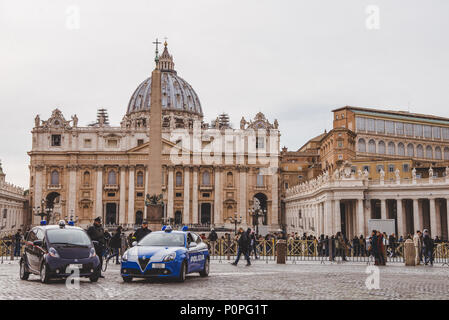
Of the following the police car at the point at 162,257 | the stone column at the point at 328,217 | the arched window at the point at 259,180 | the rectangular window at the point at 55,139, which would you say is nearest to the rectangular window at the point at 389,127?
the arched window at the point at 259,180

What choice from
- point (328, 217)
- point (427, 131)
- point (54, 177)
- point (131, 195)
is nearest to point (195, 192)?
point (131, 195)

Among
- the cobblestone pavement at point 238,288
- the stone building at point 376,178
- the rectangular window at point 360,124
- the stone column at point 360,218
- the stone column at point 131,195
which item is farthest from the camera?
the stone column at point 131,195

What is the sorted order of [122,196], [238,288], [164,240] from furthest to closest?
[122,196], [164,240], [238,288]

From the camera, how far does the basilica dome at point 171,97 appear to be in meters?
107

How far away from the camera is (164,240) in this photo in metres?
15.5

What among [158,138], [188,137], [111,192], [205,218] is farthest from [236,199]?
[158,138]

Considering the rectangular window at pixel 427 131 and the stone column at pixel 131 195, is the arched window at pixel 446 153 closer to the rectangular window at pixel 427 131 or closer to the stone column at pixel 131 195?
the rectangular window at pixel 427 131

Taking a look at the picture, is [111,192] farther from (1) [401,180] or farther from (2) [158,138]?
(2) [158,138]

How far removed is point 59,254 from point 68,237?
0.73 meters

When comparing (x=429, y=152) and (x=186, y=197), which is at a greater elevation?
(x=429, y=152)

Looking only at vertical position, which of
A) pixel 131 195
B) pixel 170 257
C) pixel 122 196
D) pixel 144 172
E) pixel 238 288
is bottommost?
pixel 238 288

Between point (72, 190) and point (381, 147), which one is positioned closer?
point (381, 147)

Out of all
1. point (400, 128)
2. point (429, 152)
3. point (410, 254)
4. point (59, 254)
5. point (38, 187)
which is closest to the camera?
point (59, 254)

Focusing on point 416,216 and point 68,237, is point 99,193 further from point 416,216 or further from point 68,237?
point 68,237
